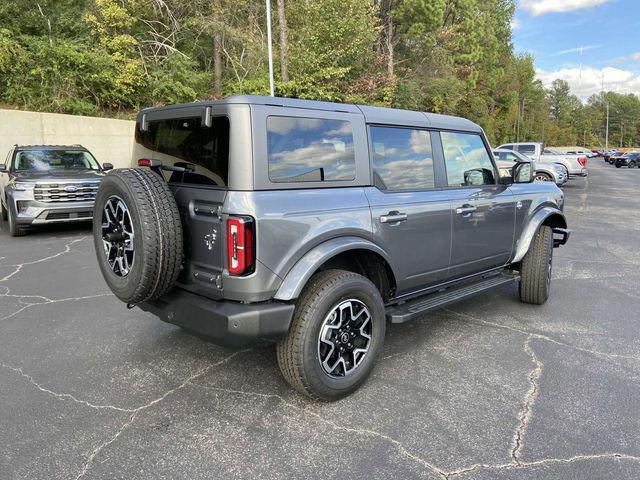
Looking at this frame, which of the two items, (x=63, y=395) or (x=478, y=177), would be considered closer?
(x=63, y=395)

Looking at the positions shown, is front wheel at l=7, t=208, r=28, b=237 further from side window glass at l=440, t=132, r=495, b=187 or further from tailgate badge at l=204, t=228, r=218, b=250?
side window glass at l=440, t=132, r=495, b=187

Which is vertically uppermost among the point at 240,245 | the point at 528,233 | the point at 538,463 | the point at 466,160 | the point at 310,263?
the point at 466,160

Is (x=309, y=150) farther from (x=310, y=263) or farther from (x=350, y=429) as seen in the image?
(x=350, y=429)

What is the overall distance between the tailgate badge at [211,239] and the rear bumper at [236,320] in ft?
1.16

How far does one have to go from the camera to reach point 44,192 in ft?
28.1

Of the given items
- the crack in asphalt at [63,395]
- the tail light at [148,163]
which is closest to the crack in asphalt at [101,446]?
the crack in asphalt at [63,395]

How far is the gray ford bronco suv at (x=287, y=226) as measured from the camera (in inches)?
110

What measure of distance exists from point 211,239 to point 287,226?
18.6 inches

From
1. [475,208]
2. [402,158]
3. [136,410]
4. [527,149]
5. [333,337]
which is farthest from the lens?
[527,149]

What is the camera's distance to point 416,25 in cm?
2522

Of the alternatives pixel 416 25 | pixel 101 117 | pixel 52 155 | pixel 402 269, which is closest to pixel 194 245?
pixel 402 269

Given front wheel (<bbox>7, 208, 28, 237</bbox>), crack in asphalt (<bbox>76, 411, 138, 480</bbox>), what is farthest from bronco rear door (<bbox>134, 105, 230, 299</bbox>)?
front wheel (<bbox>7, 208, 28, 237</bbox>)

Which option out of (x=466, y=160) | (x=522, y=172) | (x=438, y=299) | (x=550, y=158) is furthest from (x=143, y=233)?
(x=550, y=158)

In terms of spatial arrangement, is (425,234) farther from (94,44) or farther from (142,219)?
(94,44)
